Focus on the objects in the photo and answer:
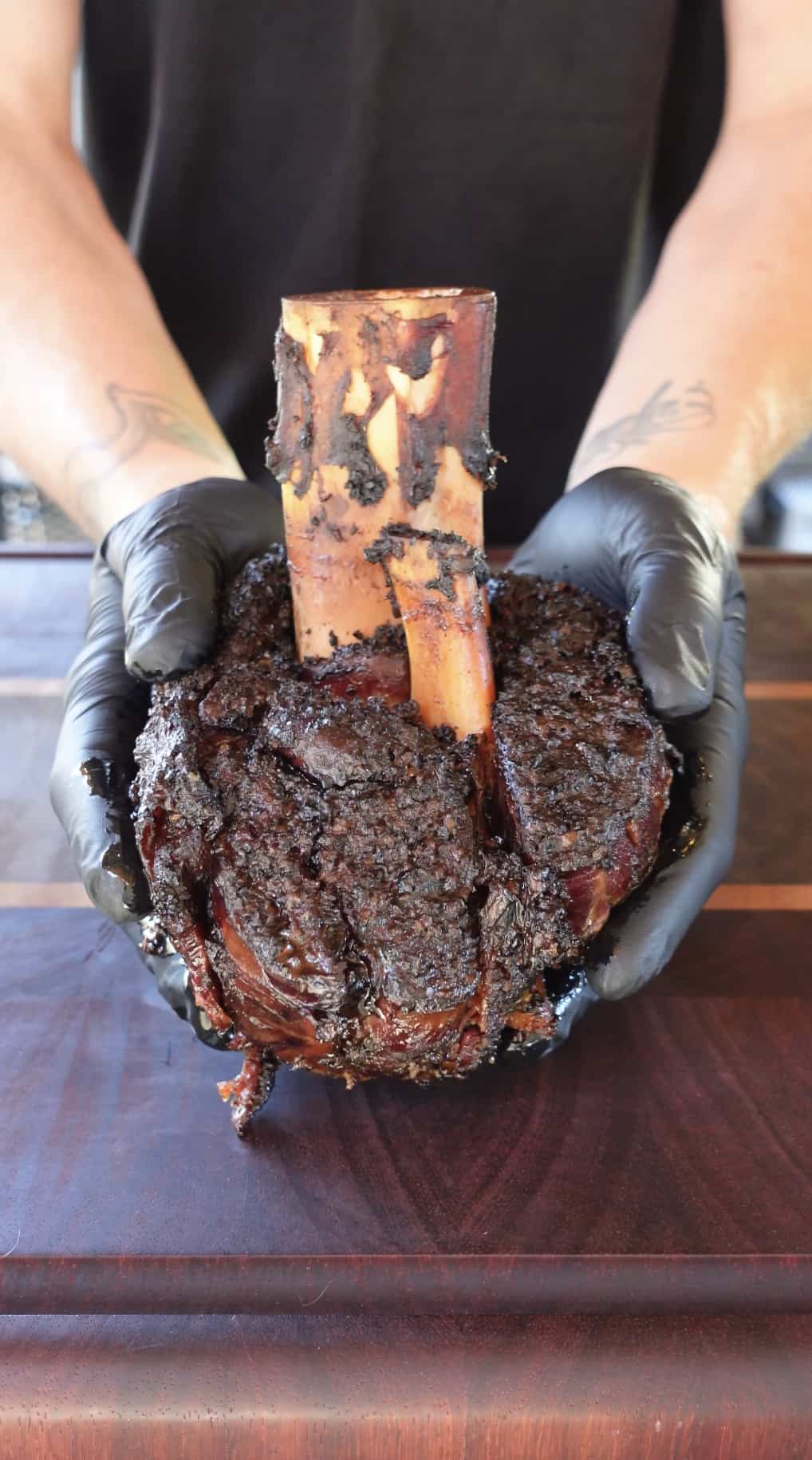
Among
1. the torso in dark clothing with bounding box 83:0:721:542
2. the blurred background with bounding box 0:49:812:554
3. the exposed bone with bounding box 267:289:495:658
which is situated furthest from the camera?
the blurred background with bounding box 0:49:812:554

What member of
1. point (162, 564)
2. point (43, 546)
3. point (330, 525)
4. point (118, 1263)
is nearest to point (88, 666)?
point (162, 564)

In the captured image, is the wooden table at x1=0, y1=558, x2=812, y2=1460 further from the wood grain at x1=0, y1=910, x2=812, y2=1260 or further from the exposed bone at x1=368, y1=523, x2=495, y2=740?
the exposed bone at x1=368, y1=523, x2=495, y2=740

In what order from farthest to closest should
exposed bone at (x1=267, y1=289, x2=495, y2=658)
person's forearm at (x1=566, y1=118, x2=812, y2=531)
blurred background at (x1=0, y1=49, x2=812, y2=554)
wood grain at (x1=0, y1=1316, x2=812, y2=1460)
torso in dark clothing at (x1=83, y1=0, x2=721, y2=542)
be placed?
blurred background at (x1=0, y1=49, x2=812, y2=554) < torso in dark clothing at (x1=83, y1=0, x2=721, y2=542) < person's forearm at (x1=566, y1=118, x2=812, y2=531) < exposed bone at (x1=267, y1=289, x2=495, y2=658) < wood grain at (x1=0, y1=1316, x2=812, y2=1460)

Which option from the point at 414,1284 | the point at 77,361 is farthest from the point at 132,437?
the point at 414,1284

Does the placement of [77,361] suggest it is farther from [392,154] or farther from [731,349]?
[731,349]

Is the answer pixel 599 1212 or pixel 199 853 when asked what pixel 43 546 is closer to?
pixel 199 853

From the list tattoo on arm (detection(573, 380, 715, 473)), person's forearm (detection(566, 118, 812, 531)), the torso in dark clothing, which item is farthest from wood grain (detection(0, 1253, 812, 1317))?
the torso in dark clothing
